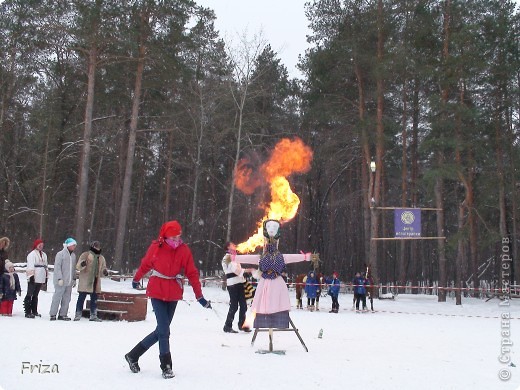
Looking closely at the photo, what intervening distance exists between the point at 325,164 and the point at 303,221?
29.6ft

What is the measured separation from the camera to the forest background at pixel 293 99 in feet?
81.7

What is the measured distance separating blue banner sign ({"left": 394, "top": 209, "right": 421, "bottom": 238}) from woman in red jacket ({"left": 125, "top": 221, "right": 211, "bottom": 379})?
1743 cm

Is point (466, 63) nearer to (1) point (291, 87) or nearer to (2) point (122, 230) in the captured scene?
(1) point (291, 87)

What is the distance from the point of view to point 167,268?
704 centimetres

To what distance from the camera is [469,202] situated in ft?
86.6

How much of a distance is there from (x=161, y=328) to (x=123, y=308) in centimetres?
728

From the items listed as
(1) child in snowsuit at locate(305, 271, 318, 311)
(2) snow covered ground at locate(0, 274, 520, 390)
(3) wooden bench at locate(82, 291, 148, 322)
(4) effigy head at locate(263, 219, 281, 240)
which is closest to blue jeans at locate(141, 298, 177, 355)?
(2) snow covered ground at locate(0, 274, 520, 390)

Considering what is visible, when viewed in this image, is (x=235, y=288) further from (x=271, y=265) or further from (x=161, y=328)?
(x=161, y=328)

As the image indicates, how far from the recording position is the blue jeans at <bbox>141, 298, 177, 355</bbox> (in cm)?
682

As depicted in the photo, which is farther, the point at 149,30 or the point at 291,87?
the point at 291,87

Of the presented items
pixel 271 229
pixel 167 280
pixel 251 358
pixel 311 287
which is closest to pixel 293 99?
pixel 311 287

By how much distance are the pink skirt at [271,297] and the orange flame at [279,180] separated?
1409 millimetres

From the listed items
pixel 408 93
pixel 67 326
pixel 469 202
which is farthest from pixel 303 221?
pixel 67 326

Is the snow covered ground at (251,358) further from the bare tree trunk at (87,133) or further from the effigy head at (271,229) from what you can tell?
the bare tree trunk at (87,133)
